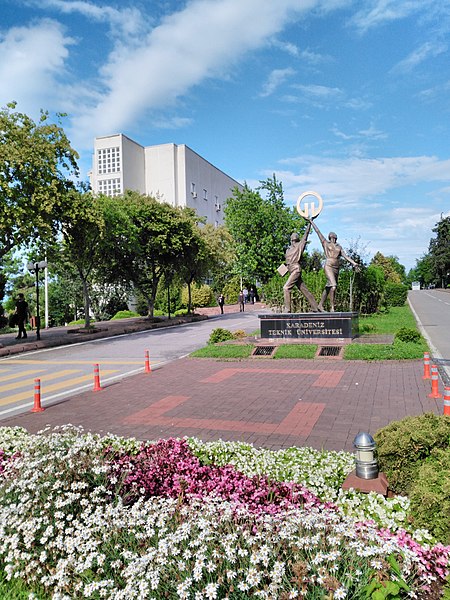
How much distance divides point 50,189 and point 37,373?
7.99 metres

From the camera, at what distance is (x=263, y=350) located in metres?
15.2

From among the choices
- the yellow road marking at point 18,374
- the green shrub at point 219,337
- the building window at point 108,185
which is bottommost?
the yellow road marking at point 18,374

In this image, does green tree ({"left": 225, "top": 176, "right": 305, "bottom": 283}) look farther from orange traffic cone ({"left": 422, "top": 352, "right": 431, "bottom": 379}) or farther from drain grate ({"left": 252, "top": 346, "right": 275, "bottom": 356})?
orange traffic cone ({"left": 422, "top": 352, "right": 431, "bottom": 379})

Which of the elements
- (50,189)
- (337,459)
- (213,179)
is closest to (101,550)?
(337,459)

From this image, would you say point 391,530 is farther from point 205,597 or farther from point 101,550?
point 101,550

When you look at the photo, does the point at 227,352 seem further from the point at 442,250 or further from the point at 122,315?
the point at 442,250

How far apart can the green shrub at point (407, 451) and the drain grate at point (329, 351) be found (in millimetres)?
9865

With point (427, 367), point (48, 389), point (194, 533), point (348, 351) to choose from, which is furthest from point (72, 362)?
point (194, 533)

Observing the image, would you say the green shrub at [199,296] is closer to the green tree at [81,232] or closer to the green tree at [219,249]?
the green tree at [219,249]

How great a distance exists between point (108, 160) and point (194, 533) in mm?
50605

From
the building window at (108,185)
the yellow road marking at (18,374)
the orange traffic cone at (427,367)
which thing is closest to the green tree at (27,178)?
the yellow road marking at (18,374)

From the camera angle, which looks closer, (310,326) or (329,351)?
(329,351)

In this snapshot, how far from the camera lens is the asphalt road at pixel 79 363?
37.2 ft

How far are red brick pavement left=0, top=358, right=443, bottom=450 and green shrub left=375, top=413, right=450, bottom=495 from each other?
6.09 feet
